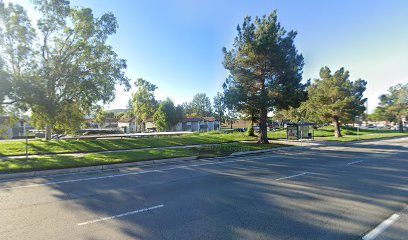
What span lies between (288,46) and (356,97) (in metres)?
21.8

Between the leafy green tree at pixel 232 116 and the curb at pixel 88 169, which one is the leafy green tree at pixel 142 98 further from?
the curb at pixel 88 169

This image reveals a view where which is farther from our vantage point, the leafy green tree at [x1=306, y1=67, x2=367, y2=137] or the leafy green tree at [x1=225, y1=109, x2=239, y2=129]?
the leafy green tree at [x1=306, y1=67, x2=367, y2=137]

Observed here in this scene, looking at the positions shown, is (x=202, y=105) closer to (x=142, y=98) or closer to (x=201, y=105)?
(x=201, y=105)

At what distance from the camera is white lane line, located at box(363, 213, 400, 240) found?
4043 millimetres

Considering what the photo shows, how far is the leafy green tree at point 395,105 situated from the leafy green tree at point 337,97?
935 inches

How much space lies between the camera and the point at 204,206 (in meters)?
5.56

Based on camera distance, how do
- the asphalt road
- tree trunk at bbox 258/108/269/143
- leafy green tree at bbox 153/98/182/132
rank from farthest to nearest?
leafy green tree at bbox 153/98/182/132, tree trunk at bbox 258/108/269/143, the asphalt road

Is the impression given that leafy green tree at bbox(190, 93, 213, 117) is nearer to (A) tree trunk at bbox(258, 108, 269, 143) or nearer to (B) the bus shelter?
(B) the bus shelter

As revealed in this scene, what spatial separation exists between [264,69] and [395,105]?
50.2 m

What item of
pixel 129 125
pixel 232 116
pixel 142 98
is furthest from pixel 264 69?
pixel 129 125

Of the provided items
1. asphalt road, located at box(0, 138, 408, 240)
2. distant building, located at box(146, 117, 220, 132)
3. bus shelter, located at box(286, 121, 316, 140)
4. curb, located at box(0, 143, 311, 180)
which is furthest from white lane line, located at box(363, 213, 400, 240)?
distant building, located at box(146, 117, 220, 132)

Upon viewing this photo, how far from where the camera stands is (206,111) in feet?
374

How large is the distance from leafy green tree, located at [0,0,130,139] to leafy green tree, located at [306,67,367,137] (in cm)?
2982

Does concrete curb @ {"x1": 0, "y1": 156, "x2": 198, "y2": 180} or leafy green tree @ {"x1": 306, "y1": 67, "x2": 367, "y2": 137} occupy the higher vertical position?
leafy green tree @ {"x1": 306, "y1": 67, "x2": 367, "y2": 137}
